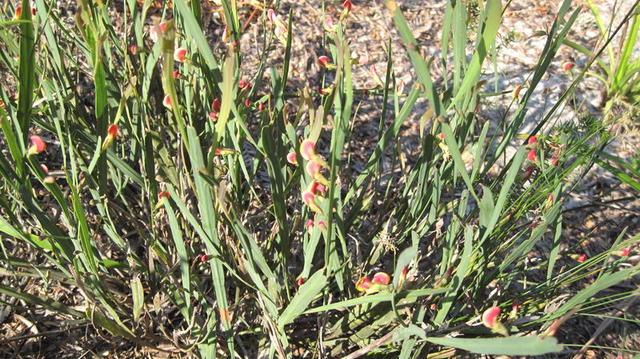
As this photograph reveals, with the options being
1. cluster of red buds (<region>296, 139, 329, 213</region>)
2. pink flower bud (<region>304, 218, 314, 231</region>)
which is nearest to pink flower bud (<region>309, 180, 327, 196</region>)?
cluster of red buds (<region>296, 139, 329, 213</region>)

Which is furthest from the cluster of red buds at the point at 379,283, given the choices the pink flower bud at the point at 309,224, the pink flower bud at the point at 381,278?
the pink flower bud at the point at 309,224

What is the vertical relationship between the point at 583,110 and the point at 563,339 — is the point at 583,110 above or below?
above

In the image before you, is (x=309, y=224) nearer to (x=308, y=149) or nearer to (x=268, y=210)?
(x=268, y=210)

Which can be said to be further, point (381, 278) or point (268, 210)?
point (268, 210)

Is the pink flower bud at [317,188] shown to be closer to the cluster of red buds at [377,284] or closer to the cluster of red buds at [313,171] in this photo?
the cluster of red buds at [313,171]

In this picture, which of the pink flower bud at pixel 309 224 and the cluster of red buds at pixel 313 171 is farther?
the pink flower bud at pixel 309 224

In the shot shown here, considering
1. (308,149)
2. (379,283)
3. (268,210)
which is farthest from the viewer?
(268,210)

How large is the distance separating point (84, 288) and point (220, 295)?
8.8 inches

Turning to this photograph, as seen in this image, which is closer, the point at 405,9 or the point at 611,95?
the point at 611,95

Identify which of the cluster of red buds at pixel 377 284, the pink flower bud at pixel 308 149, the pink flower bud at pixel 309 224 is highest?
the pink flower bud at pixel 308 149

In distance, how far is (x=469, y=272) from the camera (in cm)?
92

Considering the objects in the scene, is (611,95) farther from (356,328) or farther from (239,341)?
(239,341)

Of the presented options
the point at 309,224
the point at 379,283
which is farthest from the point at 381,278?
the point at 309,224

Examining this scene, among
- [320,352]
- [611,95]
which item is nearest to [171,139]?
[320,352]
